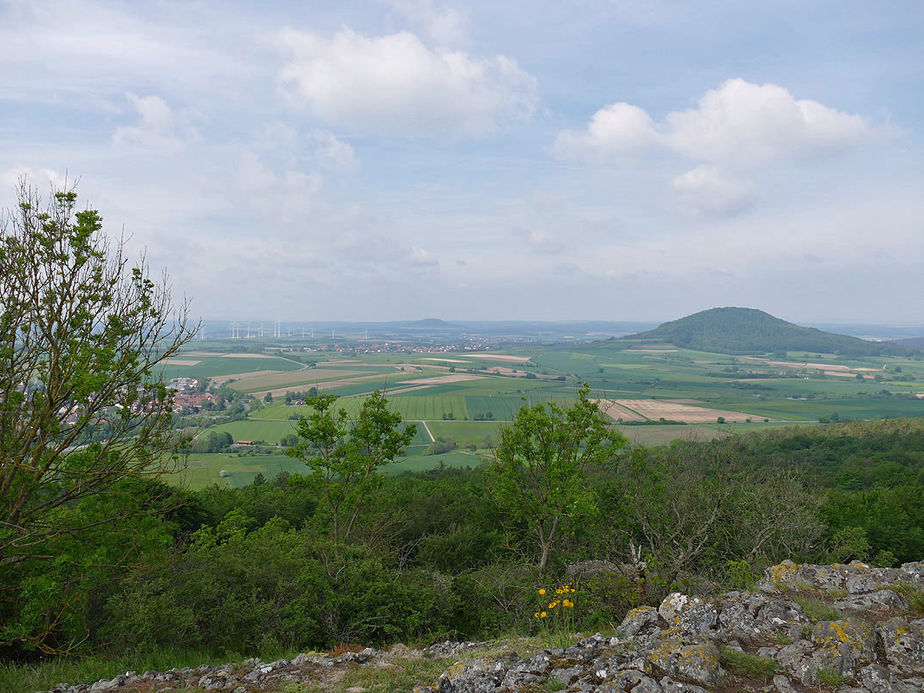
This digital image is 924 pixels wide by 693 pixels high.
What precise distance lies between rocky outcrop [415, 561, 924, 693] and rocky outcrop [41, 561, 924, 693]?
14 millimetres

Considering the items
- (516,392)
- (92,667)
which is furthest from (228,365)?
(92,667)

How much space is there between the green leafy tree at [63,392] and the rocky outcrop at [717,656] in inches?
193

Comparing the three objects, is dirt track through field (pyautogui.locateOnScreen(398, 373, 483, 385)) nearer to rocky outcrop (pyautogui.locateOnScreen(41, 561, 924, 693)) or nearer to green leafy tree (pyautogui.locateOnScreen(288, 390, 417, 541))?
green leafy tree (pyautogui.locateOnScreen(288, 390, 417, 541))

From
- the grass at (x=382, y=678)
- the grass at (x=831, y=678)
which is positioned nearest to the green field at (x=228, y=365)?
the grass at (x=382, y=678)

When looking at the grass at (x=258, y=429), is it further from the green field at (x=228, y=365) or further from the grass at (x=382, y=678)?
the grass at (x=382, y=678)

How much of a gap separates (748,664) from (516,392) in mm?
105736

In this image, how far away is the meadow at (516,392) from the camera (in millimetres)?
67875

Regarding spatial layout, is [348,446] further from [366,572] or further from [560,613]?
[560,613]

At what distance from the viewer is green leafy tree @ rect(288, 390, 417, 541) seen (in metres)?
18.6

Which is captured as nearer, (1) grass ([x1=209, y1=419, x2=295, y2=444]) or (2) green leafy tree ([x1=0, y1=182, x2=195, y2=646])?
(2) green leafy tree ([x1=0, y1=182, x2=195, y2=646])

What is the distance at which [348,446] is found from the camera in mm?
18969

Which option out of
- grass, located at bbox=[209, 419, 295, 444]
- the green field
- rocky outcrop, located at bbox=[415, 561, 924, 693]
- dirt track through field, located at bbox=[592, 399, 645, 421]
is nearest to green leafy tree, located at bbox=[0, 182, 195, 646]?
rocky outcrop, located at bbox=[415, 561, 924, 693]

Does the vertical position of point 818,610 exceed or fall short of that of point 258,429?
it exceeds it

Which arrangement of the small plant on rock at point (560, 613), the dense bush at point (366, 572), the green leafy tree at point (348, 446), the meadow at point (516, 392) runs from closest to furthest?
the small plant on rock at point (560, 613) → the dense bush at point (366, 572) → the green leafy tree at point (348, 446) → the meadow at point (516, 392)
